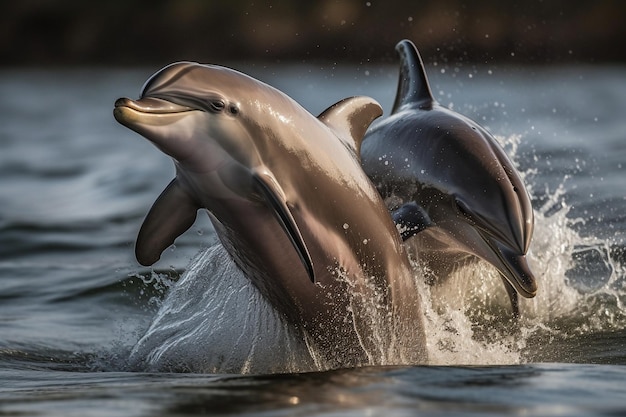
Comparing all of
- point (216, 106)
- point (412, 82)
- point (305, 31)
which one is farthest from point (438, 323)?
point (305, 31)

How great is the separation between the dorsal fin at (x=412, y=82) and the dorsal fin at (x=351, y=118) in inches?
44.4

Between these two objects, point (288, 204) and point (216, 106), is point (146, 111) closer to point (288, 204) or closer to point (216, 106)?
point (216, 106)

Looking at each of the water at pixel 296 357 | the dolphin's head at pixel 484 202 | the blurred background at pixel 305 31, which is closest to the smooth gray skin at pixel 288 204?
the water at pixel 296 357

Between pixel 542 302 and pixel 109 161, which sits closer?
pixel 542 302

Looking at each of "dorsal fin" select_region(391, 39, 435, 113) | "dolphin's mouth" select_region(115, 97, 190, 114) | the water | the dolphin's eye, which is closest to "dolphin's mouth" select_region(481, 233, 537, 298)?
the water

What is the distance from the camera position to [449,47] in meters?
49.6

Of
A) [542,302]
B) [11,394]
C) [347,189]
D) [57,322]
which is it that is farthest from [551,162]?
[11,394]

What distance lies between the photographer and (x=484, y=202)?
29.5 ft

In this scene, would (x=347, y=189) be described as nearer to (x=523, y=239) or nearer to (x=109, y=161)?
(x=523, y=239)

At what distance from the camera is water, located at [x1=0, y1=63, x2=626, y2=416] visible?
24.2 ft

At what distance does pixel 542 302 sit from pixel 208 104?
178 inches

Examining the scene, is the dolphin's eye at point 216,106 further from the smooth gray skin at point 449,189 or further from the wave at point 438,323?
the smooth gray skin at point 449,189

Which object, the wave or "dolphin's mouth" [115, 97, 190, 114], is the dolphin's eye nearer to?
"dolphin's mouth" [115, 97, 190, 114]

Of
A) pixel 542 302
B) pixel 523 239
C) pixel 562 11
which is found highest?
pixel 562 11
